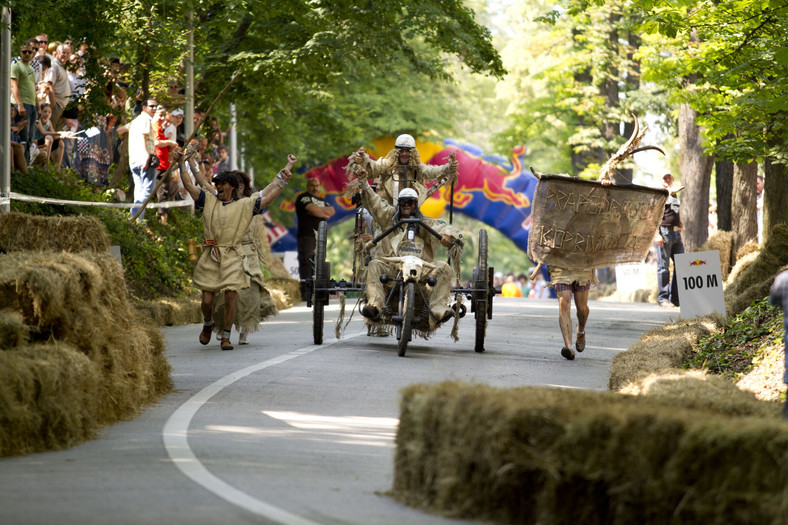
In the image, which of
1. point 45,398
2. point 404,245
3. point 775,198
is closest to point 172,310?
point 404,245

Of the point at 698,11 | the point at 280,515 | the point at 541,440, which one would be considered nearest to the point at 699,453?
the point at 541,440

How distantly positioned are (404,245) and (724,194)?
16.7 meters

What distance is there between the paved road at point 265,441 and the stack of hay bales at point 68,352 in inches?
7.7

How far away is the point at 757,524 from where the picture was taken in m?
5.45

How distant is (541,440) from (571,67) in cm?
3842

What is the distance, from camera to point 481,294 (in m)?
15.5

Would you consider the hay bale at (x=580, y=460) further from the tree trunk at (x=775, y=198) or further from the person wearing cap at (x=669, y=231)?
the person wearing cap at (x=669, y=231)

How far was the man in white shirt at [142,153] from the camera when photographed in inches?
910

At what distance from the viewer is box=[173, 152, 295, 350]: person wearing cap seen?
15797 mm

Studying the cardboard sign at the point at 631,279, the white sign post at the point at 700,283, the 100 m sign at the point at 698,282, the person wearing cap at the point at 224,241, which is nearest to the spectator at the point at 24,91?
the person wearing cap at the point at 224,241

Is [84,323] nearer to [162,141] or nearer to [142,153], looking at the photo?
[142,153]

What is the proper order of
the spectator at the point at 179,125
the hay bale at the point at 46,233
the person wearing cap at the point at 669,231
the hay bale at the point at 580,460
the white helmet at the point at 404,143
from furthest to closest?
the person wearing cap at the point at 669,231
the spectator at the point at 179,125
the white helmet at the point at 404,143
the hay bale at the point at 46,233
the hay bale at the point at 580,460

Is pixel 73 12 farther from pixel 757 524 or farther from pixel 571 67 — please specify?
pixel 571 67

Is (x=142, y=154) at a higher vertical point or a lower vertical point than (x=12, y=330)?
higher
